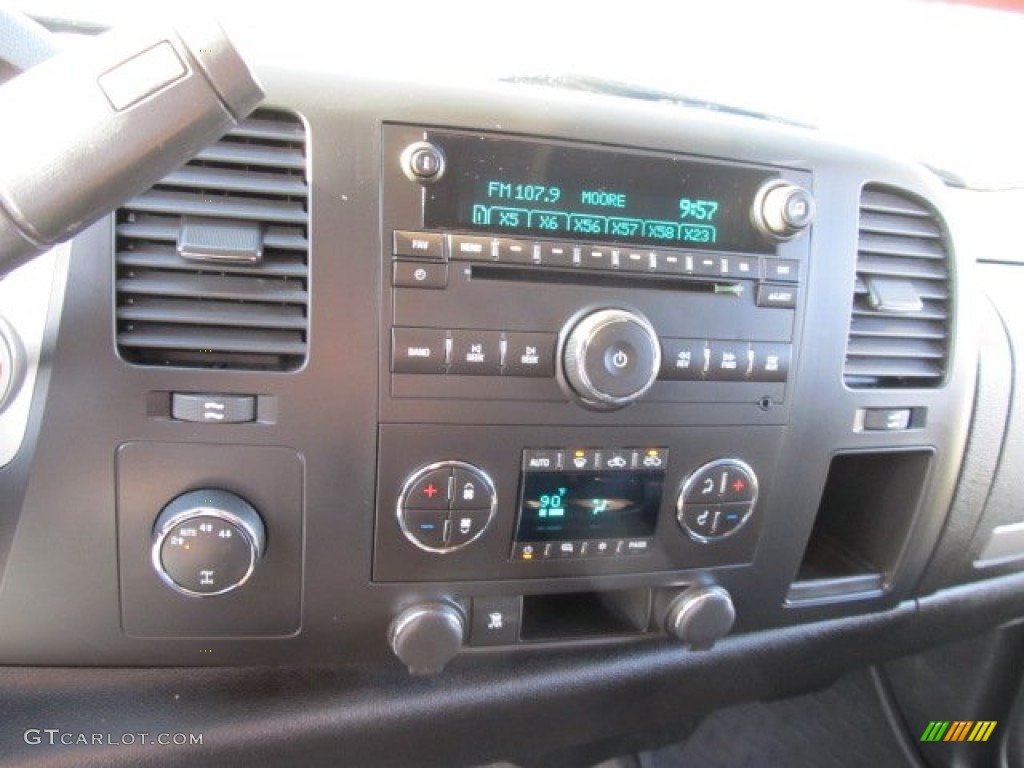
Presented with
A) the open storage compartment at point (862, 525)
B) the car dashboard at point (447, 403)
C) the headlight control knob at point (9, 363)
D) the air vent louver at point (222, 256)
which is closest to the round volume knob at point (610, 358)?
the car dashboard at point (447, 403)

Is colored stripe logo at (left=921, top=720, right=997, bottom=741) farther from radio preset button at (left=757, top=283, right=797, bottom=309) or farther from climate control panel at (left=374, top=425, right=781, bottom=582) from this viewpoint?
radio preset button at (left=757, top=283, right=797, bottom=309)

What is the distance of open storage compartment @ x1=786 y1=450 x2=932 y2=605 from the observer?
1.00 metres

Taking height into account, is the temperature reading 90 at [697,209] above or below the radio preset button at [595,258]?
above

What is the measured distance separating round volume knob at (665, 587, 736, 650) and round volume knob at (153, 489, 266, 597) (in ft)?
1.56

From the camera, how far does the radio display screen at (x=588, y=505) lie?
0.79m

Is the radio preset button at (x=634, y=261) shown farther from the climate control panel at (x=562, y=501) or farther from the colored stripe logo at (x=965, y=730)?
the colored stripe logo at (x=965, y=730)

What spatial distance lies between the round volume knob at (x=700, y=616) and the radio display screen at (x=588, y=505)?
0.10m

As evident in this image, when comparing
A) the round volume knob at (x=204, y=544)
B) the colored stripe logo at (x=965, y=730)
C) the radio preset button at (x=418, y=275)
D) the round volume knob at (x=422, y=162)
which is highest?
the round volume knob at (x=422, y=162)

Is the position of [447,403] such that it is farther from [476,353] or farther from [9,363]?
[9,363]

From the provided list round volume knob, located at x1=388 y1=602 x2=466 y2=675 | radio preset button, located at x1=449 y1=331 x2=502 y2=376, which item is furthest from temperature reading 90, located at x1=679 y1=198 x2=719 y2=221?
round volume knob, located at x1=388 y1=602 x2=466 y2=675

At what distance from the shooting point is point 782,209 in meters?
0.78

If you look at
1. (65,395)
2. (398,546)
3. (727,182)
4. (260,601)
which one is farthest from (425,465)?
(727,182)

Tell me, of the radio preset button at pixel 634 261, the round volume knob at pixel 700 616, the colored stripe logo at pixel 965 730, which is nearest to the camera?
the radio preset button at pixel 634 261

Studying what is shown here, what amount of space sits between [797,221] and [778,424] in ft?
0.74
